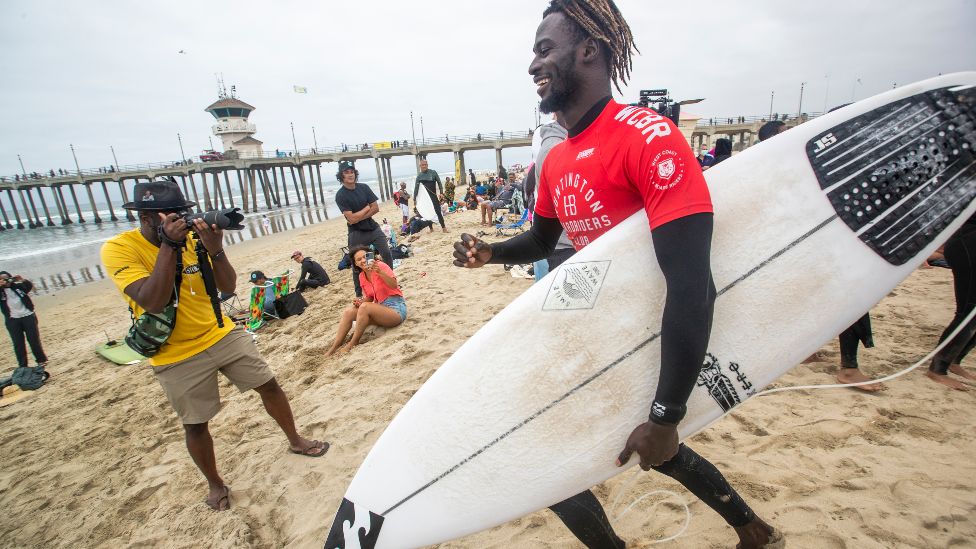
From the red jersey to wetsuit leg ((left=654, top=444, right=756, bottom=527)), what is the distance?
31.9 inches

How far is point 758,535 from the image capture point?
1422 mm

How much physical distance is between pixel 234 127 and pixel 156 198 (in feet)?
169

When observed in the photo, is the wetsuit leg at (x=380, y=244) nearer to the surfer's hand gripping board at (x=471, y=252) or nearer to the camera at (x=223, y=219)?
the camera at (x=223, y=219)

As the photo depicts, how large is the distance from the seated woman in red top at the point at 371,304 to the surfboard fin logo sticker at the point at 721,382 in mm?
3668

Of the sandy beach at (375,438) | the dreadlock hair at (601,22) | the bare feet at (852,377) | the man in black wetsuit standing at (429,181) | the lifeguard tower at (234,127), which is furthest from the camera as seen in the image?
the lifeguard tower at (234,127)

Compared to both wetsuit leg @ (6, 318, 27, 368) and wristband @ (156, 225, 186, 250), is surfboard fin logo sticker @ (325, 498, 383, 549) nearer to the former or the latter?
wristband @ (156, 225, 186, 250)

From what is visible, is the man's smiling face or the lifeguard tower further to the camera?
the lifeguard tower

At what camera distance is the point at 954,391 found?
8.13ft

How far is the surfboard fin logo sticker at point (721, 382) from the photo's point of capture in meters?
1.29

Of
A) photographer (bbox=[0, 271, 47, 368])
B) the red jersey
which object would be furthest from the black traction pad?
photographer (bbox=[0, 271, 47, 368])

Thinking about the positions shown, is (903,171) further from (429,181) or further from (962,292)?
(429,181)

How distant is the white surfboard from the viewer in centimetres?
1027

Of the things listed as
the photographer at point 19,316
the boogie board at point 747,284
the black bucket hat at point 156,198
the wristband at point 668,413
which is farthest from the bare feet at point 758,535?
the photographer at point 19,316

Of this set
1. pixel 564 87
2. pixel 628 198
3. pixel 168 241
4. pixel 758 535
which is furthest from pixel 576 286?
pixel 168 241
